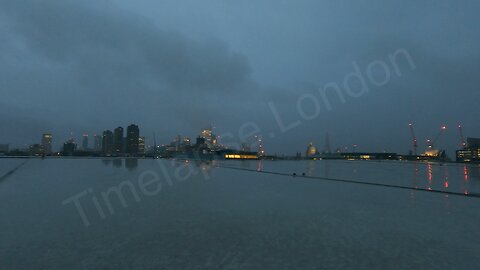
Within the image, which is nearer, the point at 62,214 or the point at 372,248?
the point at 372,248

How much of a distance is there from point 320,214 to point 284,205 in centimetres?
429

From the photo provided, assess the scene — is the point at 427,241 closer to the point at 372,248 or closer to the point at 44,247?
the point at 372,248

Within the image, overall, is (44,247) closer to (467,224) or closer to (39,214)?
(39,214)

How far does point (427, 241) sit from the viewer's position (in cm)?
1466

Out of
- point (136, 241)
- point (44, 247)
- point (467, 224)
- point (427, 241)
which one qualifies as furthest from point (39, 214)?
point (467, 224)

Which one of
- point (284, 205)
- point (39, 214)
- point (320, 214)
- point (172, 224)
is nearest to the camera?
point (172, 224)

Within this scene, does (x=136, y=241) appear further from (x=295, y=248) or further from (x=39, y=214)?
(x=39, y=214)

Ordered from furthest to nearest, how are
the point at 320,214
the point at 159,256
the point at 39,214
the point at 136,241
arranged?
the point at 320,214, the point at 39,214, the point at 136,241, the point at 159,256

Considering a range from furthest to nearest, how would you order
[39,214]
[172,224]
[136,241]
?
[39,214]
[172,224]
[136,241]

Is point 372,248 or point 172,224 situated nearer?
point 372,248

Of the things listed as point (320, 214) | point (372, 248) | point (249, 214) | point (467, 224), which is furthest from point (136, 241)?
point (467, 224)

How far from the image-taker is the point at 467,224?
60.3 feet

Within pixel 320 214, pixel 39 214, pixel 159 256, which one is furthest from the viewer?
pixel 320 214

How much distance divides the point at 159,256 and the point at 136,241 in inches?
101
